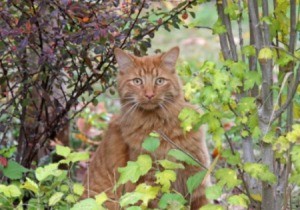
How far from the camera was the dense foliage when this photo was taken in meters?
3.08

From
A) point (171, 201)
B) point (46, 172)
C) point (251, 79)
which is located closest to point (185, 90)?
point (251, 79)

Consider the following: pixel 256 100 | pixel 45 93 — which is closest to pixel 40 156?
pixel 45 93

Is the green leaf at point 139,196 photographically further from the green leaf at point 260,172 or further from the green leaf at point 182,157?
the green leaf at point 260,172

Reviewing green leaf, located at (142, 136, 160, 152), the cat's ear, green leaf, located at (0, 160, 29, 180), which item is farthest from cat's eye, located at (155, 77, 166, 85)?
green leaf, located at (0, 160, 29, 180)

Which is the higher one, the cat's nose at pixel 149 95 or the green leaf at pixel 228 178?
the cat's nose at pixel 149 95

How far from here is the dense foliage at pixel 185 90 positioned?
3.08 meters

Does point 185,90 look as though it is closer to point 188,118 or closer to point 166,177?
point 188,118

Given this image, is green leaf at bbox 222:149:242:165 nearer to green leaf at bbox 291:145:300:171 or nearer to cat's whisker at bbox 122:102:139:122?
green leaf at bbox 291:145:300:171

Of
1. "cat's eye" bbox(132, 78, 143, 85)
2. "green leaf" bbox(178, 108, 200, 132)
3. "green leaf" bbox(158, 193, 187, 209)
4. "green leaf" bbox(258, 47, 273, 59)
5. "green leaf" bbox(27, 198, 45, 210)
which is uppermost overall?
"green leaf" bbox(258, 47, 273, 59)

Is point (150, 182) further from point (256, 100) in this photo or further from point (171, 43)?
point (171, 43)

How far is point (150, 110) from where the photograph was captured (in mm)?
4133

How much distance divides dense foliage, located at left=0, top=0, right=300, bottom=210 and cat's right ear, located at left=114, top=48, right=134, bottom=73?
7cm

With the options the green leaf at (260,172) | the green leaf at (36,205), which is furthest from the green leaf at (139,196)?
the green leaf at (36,205)

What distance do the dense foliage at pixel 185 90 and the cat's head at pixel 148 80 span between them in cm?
11
